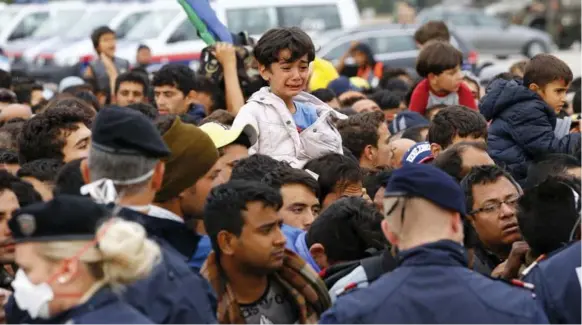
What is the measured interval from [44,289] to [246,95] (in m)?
6.29

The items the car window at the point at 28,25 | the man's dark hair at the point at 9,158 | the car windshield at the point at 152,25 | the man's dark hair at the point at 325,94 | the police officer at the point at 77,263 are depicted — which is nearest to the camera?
the police officer at the point at 77,263

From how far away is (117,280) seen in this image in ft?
15.9

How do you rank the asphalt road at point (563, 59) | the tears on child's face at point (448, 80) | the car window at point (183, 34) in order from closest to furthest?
the tears on child's face at point (448, 80), the asphalt road at point (563, 59), the car window at point (183, 34)

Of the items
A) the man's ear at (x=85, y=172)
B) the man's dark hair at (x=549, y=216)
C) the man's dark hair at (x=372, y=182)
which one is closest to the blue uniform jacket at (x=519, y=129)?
the man's dark hair at (x=372, y=182)

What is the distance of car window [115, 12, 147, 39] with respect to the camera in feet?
100

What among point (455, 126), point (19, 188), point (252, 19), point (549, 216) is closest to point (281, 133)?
point (455, 126)

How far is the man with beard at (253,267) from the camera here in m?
5.89

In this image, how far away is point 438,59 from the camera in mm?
11289

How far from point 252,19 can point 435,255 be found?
22.7m

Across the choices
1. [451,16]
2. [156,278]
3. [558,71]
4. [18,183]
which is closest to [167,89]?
[558,71]

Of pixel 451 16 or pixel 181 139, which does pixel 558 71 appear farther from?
pixel 451 16

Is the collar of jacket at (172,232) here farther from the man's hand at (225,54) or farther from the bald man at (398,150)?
the man's hand at (225,54)

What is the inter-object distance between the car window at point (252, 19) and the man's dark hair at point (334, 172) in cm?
1932

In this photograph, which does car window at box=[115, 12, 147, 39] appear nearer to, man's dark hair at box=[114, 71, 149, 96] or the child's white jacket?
man's dark hair at box=[114, 71, 149, 96]
